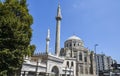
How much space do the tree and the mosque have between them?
1212cm

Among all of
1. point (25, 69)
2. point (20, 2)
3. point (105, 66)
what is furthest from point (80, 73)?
point (105, 66)

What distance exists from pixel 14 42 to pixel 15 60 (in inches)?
71.8

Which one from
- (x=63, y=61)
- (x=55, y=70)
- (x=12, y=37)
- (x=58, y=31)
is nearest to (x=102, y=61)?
(x=58, y=31)

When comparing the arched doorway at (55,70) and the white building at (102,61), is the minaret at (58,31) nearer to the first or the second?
the arched doorway at (55,70)

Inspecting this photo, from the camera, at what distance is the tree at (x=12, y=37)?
19.2 metres

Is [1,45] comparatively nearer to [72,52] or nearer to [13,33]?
[13,33]

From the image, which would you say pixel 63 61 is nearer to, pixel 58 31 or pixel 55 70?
pixel 55 70

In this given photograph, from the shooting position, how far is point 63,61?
4772cm

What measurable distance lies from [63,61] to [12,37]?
29.0m

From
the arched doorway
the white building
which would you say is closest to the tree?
the arched doorway

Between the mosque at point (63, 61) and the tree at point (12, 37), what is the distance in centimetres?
1212

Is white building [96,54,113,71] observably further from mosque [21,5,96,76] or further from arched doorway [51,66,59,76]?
arched doorway [51,66,59,76]

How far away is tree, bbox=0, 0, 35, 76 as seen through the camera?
19.2 m

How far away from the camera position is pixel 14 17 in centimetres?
2102
